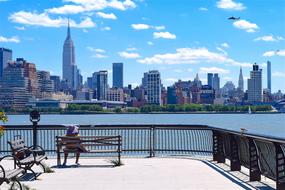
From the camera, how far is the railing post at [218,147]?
15.7 metres

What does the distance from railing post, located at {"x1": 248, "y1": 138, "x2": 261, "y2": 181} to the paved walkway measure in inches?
15.0

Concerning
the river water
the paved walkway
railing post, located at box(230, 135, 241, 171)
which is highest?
railing post, located at box(230, 135, 241, 171)

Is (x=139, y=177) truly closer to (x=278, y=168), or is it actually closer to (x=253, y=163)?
(x=253, y=163)

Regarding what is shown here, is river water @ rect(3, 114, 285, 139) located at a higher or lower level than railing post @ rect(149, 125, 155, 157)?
lower

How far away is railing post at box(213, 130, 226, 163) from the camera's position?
1574 centimetres

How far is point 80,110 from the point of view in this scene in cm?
17300

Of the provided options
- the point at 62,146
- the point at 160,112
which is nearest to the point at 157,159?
the point at 62,146

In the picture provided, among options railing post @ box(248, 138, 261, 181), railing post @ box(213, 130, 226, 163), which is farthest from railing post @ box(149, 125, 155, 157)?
railing post @ box(248, 138, 261, 181)

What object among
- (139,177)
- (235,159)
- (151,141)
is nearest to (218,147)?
(235,159)

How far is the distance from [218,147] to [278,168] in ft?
19.0

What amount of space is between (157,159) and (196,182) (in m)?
5.46

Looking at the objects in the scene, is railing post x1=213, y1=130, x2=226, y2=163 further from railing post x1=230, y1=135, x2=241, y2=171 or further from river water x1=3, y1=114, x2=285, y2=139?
river water x1=3, y1=114, x2=285, y2=139

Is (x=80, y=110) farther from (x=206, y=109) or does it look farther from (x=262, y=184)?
(x=262, y=184)

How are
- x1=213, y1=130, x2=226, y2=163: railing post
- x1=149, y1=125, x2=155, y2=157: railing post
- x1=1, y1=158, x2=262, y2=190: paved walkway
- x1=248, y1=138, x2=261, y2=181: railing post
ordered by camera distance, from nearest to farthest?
x1=1, y1=158, x2=262, y2=190: paved walkway, x1=248, y1=138, x2=261, y2=181: railing post, x1=213, y1=130, x2=226, y2=163: railing post, x1=149, y1=125, x2=155, y2=157: railing post
